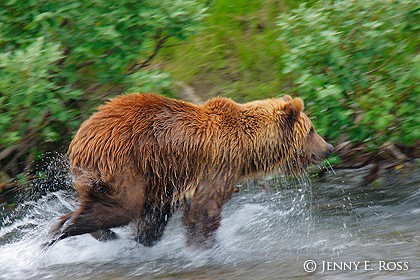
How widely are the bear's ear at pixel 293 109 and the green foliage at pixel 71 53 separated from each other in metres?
1.48

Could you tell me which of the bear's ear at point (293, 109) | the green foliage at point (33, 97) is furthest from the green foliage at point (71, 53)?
the bear's ear at point (293, 109)

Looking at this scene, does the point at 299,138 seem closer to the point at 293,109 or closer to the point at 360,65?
the point at 293,109

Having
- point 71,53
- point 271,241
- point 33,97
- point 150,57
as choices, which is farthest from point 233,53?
point 271,241

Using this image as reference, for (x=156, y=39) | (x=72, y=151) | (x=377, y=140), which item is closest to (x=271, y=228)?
(x=377, y=140)

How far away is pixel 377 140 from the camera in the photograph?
25.8 feet

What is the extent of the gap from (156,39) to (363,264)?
4011mm

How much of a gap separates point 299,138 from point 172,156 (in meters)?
1.37

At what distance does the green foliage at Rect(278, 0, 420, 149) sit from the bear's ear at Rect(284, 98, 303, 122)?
13.8 inches

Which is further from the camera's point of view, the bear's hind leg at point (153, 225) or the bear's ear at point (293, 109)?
the bear's ear at point (293, 109)

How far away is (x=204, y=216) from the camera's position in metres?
6.53

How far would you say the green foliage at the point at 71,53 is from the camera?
699cm

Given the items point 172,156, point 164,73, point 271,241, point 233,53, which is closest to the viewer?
point 172,156

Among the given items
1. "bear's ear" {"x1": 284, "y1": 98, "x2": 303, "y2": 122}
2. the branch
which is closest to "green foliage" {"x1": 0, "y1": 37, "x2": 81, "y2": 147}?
the branch

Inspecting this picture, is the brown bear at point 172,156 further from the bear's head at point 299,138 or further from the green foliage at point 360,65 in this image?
the green foliage at point 360,65
